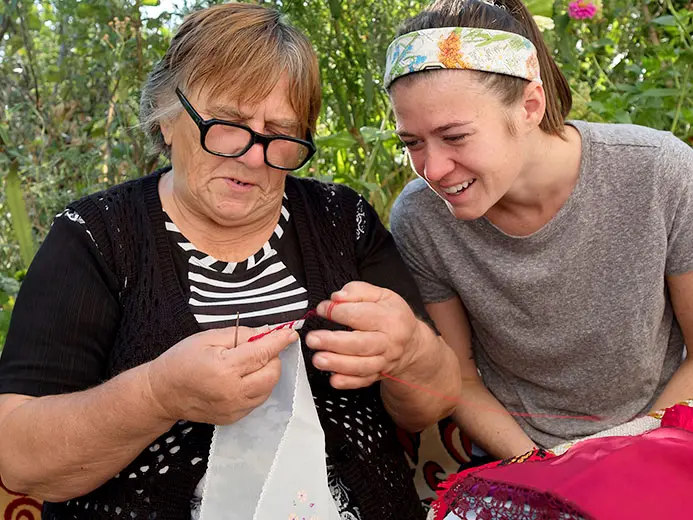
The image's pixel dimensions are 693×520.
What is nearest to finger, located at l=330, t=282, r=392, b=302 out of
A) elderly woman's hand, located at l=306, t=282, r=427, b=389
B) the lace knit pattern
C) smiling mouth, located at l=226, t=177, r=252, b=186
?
elderly woman's hand, located at l=306, t=282, r=427, b=389

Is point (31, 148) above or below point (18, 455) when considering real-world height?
above

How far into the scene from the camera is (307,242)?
181 centimetres

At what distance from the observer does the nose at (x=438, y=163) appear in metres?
1.68

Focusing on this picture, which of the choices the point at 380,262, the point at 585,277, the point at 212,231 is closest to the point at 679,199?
the point at 585,277

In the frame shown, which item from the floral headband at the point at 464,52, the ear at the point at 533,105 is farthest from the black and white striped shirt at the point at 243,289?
the ear at the point at 533,105

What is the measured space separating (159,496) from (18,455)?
0.26m

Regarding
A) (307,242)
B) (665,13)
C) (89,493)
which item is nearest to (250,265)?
(307,242)

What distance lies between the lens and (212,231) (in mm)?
1752

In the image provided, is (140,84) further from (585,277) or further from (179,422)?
(585,277)

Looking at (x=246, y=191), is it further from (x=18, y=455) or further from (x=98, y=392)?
(x=18, y=455)

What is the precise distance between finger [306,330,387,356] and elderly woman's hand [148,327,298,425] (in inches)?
1.7

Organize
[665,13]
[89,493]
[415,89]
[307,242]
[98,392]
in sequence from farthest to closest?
[665,13] < [307,242] < [415,89] < [89,493] < [98,392]

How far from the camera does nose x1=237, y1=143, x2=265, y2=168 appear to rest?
1.64 metres

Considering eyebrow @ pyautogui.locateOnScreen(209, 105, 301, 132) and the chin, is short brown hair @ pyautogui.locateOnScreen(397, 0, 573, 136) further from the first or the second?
eyebrow @ pyautogui.locateOnScreen(209, 105, 301, 132)
